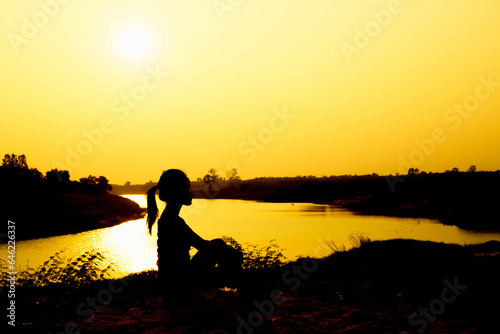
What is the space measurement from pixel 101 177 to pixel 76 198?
4522 cm

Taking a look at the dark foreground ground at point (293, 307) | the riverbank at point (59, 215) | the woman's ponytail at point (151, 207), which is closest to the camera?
the woman's ponytail at point (151, 207)

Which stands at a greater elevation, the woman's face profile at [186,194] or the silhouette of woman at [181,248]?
the woman's face profile at [186,194]

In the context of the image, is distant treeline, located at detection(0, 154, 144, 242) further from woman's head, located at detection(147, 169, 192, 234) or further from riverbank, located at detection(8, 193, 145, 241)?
woman's head, located at detection(147, 169, 192, 234)

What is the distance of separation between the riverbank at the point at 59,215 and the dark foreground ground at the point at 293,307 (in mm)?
29169

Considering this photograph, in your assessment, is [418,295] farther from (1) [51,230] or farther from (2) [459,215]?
(2) [459,215]

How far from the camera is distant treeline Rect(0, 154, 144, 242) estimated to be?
36.3 meters

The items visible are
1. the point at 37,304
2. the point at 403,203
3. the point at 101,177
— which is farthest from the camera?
the point at 101,177

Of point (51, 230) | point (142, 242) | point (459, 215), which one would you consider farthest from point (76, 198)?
point (459, 215)

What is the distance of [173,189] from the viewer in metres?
5.69

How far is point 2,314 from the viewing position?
7.54 metres

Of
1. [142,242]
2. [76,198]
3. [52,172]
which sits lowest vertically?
[142,242]

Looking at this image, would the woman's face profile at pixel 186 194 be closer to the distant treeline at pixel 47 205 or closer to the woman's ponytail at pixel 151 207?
the woman's ponytail at pixel 151 207

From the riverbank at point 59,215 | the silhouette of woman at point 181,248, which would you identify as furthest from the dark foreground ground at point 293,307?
the riverbank at point 59,215

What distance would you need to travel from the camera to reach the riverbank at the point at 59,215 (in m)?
36.1
